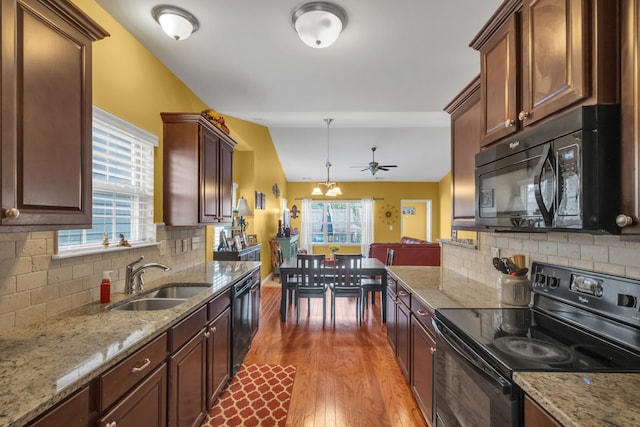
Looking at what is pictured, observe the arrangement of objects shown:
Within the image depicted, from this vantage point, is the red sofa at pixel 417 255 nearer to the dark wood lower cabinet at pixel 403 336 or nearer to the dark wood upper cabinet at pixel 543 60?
the dark wood lower cabinet at pixel 403 336

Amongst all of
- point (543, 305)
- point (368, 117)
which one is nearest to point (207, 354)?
point (543, 305)

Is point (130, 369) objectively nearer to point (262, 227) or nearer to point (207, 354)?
point (207, 354)

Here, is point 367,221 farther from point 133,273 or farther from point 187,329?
point 187,329

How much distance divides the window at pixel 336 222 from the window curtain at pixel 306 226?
17cm

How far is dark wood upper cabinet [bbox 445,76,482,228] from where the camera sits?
192 cm

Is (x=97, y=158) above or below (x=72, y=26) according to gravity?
below

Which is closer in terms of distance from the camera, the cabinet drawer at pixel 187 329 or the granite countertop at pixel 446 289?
the cabinet drawer at pixel 187 329

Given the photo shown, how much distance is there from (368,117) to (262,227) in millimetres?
3079

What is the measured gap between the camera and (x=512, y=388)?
37.2 inches

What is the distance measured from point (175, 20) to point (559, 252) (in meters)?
2.52

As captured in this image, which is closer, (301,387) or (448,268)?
(301,387)

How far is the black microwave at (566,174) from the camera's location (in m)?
0.92

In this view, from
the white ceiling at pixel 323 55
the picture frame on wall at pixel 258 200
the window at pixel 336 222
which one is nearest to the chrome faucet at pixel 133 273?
the white ceiling at pixel 323 55

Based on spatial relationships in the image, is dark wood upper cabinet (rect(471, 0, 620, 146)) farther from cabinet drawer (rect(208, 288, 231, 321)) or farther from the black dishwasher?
the black dishwasher
